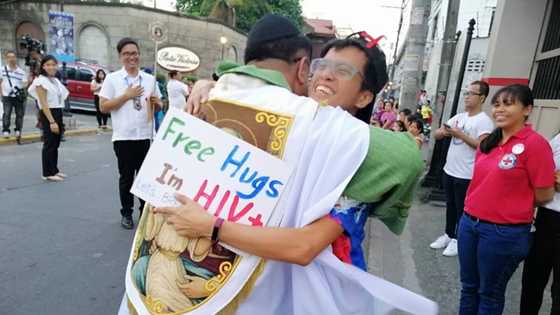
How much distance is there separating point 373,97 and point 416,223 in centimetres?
418

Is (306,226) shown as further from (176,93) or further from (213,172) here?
(176,93)

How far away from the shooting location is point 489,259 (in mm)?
2408

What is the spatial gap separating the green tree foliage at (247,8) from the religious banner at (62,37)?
33.9 ft

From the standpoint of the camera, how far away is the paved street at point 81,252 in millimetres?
2908

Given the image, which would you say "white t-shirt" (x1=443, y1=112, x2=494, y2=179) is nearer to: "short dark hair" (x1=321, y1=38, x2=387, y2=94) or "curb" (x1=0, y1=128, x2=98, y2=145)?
"short dark hair" (x1=321, y1=38, x2=387, y2=94)

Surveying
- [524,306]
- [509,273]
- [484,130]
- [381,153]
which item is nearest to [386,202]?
[381,153]

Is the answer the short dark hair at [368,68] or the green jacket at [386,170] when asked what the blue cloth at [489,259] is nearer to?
the short dark hair at [368,68]

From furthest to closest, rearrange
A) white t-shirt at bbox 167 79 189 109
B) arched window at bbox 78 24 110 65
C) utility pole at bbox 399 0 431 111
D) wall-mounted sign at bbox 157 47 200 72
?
arched window at bbox 78 24 110 65
wall-mounted sign at bbox 157 47 200 72
white t-shirt at bbox 167 79 189 109
utility pole at bbox 399 0 431 111

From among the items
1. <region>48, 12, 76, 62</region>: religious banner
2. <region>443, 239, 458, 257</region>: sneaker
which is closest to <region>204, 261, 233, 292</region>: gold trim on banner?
<region>443, 239, 458, 257</region>: sneaker

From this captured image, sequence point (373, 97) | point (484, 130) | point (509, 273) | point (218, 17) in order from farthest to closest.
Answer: point (218, 17) → point (484, 130) → point (509, 273) → point (373, 97)

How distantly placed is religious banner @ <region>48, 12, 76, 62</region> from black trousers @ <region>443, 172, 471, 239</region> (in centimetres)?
1415

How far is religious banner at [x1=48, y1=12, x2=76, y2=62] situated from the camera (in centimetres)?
1400

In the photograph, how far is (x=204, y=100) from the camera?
3.93ft

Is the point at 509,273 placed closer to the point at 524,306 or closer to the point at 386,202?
the point at 524,306
